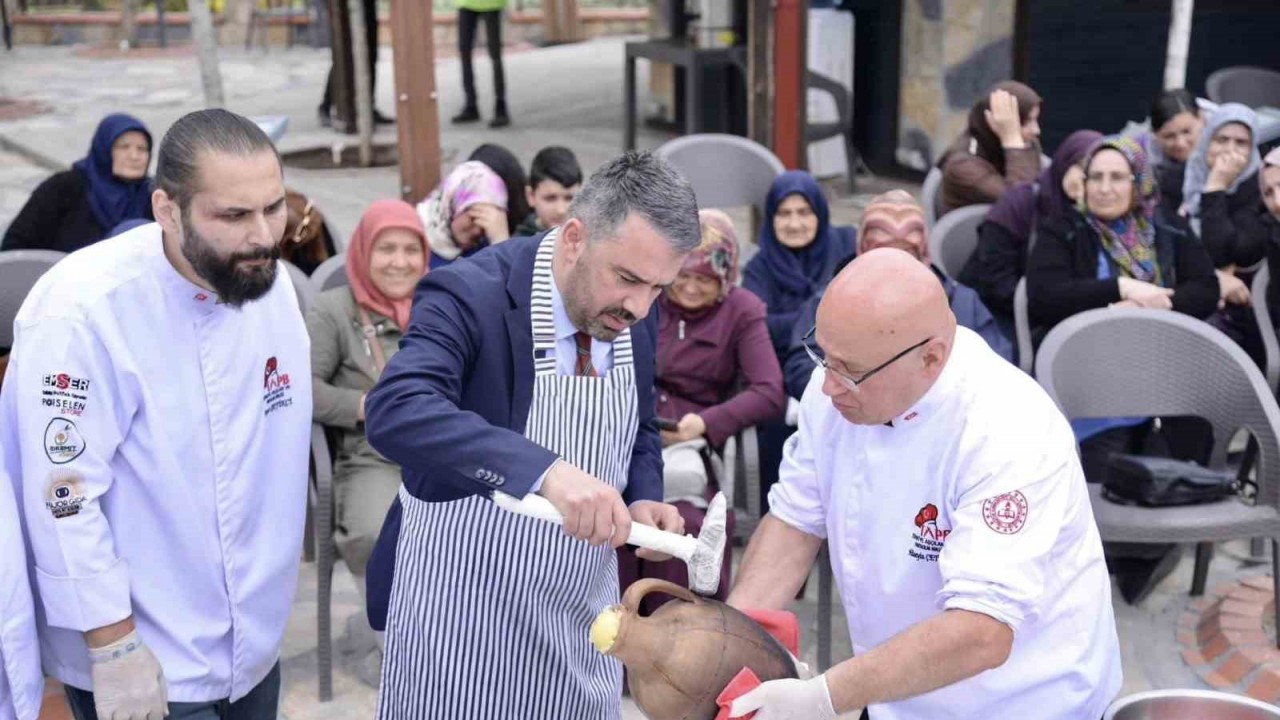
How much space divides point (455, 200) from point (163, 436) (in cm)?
305

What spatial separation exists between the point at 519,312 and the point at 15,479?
3.03 feet

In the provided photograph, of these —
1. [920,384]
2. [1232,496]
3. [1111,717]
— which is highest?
[920,384]

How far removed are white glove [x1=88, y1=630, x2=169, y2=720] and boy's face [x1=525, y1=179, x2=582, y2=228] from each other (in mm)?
3271

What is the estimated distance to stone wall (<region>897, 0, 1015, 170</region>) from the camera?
941 cm

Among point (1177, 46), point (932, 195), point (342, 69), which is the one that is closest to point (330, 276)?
point (932, 195)

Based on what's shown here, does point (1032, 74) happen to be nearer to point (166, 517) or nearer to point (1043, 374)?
point (1043, 374)

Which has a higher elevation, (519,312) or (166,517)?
(519,312)

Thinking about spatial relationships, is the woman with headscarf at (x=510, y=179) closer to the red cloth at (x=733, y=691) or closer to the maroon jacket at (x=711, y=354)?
the maroon jacket at (x=711, y=354)

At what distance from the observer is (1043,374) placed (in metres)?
4.43

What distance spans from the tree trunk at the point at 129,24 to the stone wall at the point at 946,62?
1477 cm

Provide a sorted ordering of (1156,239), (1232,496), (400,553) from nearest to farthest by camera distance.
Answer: (400,553)
(1232,496)
(1156,239)

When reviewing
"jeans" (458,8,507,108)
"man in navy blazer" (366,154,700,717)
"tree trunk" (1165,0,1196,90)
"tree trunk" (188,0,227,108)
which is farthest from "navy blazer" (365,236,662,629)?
"jeans" (458,8,507,108)

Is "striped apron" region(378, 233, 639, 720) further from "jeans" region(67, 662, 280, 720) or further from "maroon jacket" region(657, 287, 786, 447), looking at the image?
"maroon jacket" region(657, 287, 786, 447)

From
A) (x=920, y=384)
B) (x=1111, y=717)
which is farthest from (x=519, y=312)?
(x=1111, y=717)
